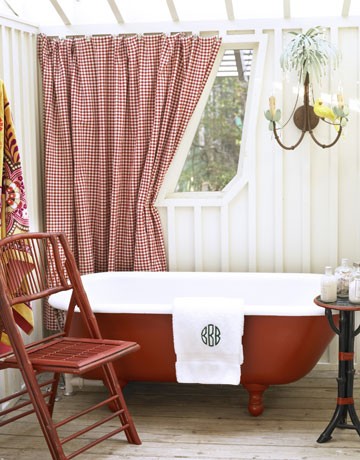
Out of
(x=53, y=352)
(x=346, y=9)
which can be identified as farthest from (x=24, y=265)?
(x=346, y=9)

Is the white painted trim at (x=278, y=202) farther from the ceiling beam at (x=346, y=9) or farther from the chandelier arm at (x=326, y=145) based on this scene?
the ceiling beam at (x=346, y=9)

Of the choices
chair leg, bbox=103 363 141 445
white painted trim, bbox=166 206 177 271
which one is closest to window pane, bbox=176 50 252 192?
white painted trim, bbox=166 206 177 271

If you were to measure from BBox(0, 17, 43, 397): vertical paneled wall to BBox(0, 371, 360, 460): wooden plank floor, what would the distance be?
0.68 meters

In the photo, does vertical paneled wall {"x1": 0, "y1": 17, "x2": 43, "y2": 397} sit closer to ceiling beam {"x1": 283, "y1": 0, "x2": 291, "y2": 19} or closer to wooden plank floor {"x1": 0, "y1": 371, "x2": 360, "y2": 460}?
wooden plank floor {"x1": 0, "y1": 371, "x2": 360, "y2": 460}

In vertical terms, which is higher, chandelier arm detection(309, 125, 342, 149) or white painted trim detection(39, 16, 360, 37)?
white painted trim detection(39, 16, 360, 37)

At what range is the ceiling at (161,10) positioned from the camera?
407 centimetres

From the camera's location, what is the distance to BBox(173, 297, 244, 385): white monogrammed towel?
10.6 ft

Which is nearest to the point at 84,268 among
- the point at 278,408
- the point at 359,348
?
the point at 278,408

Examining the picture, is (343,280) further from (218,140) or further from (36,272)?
(218,140)

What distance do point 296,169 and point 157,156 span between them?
87 cm

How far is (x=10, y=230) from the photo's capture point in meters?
3.40

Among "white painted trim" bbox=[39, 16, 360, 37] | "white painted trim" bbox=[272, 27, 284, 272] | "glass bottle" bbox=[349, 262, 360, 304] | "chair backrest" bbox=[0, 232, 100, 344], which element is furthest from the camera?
"white painted trim" bbox=[272, 27, 284, 272]

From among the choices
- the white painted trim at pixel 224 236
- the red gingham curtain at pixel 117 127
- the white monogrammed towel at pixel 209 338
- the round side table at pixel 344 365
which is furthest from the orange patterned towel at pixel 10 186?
the round side table at pixel 344 365

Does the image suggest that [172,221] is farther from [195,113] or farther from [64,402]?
[64,402]
